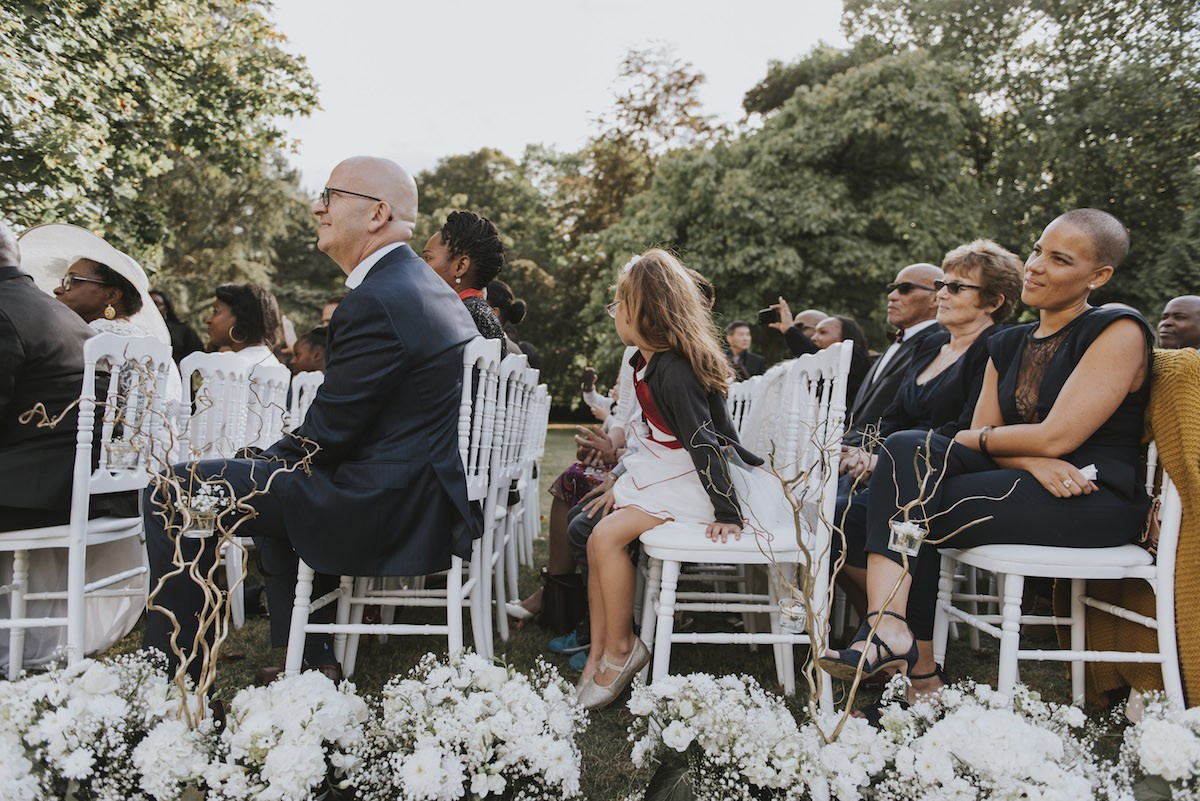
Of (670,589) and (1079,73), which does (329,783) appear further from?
(1079,73)

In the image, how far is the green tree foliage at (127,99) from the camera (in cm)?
616

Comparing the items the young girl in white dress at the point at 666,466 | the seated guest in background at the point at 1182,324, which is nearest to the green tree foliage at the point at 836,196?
the seated guest in background at the point at 1182,324

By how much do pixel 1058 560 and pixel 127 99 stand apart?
9.07 meters

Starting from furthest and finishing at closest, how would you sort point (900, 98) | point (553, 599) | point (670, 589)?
point (900, 98) → point (553, 599) → point (670, 589)

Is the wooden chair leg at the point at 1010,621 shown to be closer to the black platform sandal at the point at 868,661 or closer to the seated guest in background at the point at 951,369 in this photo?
the black platform sandal at the point at 868,661

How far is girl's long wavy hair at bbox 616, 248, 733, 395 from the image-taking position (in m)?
2.84

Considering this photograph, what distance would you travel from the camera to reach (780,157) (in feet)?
52.5

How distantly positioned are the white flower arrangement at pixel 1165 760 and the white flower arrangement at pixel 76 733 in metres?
2.08

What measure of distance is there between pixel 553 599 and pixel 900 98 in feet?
48.1

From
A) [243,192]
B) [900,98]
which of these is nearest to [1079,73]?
[900,98]

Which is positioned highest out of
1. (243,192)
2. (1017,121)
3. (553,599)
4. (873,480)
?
(1017,121)

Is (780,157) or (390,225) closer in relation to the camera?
(390,225)

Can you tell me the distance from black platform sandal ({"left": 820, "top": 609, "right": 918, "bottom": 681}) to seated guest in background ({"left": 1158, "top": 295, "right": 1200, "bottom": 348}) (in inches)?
126

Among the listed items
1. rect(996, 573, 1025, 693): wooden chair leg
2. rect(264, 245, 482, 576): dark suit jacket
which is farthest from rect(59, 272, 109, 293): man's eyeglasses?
rect(996, 573, 1025, 693): wooden chair leg
